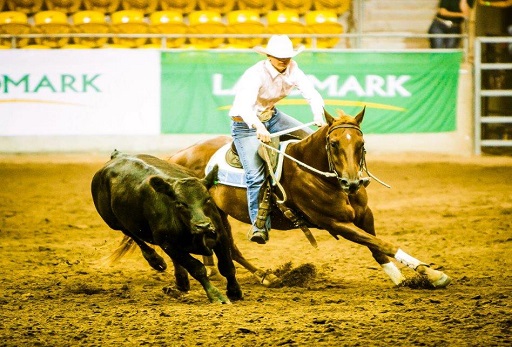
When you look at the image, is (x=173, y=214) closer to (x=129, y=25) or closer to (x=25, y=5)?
(x=129, y=25)

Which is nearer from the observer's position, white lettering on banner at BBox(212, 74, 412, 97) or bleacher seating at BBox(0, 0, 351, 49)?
white lettering on banner at BBox(212, 74, 412, 97)

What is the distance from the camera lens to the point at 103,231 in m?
9.14

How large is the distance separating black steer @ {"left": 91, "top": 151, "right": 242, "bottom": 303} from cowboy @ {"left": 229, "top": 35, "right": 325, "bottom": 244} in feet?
1.89

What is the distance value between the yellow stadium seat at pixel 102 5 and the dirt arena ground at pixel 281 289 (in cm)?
622

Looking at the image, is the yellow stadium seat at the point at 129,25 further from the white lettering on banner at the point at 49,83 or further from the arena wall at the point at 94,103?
the white lettering on banner at the point at 49,83

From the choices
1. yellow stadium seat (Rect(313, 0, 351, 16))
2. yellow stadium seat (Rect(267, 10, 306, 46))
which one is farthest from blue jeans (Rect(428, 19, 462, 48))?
yellow stadium seat (Rect(267, 10, 306, 46))

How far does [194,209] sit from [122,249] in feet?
6.03

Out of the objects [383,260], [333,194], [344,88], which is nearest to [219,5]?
[344,88]

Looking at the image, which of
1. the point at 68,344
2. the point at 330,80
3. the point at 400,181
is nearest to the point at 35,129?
the point at 330,80

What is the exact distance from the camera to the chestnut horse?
231 inches

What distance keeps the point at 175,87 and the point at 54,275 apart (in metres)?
7.97

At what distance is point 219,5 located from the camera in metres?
17.0

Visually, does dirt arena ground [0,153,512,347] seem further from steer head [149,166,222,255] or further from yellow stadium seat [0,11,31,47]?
yellow stadium seat [0,11,31,47]

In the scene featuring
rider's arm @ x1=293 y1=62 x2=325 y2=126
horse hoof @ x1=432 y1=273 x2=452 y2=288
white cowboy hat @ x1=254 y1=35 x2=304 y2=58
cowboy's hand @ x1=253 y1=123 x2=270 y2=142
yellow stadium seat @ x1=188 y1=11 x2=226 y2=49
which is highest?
yellow stadium seat @ x1=188 y1=11 x2=226 y2=49
